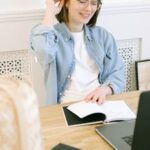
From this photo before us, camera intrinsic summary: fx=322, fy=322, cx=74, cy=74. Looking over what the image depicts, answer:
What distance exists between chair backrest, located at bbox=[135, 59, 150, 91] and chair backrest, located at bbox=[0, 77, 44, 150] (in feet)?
6.50

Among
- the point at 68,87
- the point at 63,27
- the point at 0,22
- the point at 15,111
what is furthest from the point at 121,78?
the point at 15,111

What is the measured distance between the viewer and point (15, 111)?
388 mm

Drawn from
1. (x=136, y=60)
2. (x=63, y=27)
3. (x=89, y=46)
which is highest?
(x=63, y=27)

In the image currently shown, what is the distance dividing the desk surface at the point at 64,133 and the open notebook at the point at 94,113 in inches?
1.2

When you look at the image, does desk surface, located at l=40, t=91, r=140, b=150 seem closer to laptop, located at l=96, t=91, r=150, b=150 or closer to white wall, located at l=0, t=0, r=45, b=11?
laptop, located at l=96, t=91, r=150, b=150

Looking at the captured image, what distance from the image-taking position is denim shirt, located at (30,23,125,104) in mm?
1573

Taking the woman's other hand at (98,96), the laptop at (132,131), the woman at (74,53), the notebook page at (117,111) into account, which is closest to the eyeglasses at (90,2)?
the woman at (74,53)

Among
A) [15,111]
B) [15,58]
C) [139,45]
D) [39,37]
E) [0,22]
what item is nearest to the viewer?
[15,111]

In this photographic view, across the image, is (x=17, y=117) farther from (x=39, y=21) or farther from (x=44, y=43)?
(x=39, y=21)

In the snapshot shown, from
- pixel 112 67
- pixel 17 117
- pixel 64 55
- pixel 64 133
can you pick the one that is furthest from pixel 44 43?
pixel 17 117

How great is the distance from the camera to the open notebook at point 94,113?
123 cm

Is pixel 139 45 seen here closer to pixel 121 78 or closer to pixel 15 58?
pixel 121 78

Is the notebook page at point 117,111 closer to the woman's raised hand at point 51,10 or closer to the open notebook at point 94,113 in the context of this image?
the open notebook at point 94,113

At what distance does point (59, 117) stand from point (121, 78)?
1.92 feet
